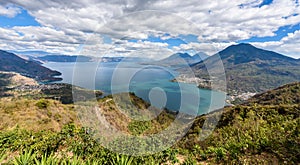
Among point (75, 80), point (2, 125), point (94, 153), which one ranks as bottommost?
point (2, 125)

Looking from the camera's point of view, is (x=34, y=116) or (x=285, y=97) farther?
(x=285, y=97)

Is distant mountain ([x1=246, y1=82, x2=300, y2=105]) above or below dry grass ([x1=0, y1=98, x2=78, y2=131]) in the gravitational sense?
below

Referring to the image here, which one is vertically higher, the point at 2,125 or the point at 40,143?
the point at 40,143

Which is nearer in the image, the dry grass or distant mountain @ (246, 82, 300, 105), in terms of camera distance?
the dry grass

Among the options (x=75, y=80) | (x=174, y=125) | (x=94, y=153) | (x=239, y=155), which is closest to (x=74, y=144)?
(x=94, y=153)

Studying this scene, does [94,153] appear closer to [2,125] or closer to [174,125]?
[174,125]

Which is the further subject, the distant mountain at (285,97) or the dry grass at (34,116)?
the distant mountain at (285,97)

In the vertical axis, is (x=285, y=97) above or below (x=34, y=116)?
below

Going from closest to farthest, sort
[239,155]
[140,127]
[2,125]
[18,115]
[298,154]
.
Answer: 1. [298,154]
2. [239,155]
3. [140,127]
4. [2,125]
5. [18,115]

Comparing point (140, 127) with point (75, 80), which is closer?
point (75, 80)

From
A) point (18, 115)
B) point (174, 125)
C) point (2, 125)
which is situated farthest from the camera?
point (18, 115)

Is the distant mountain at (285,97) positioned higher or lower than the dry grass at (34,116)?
lower
